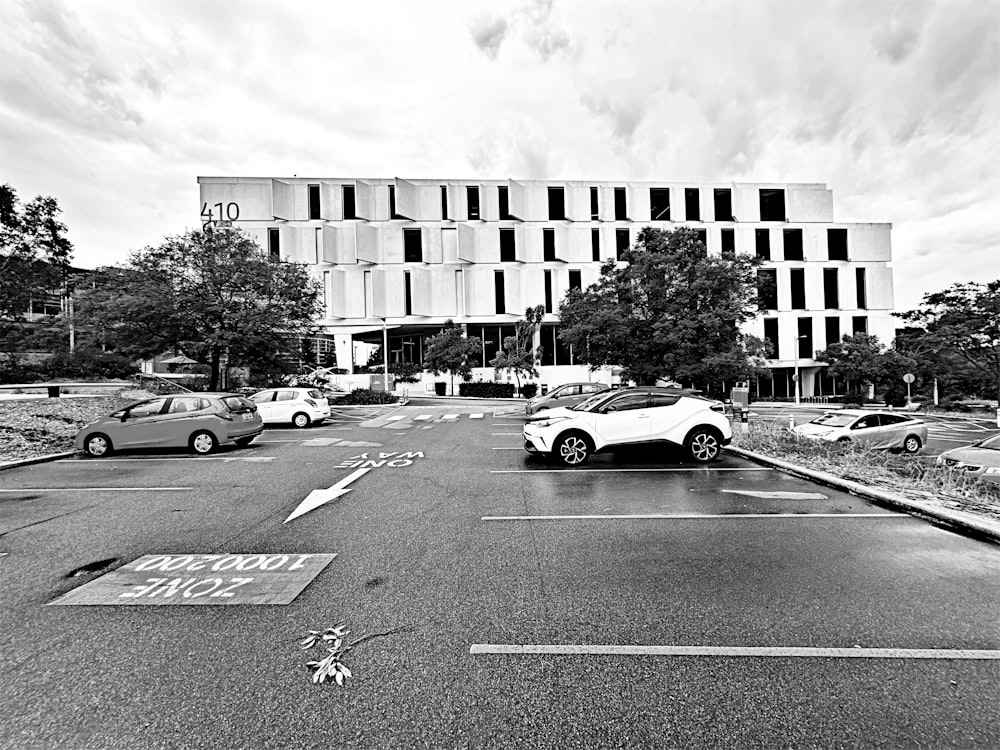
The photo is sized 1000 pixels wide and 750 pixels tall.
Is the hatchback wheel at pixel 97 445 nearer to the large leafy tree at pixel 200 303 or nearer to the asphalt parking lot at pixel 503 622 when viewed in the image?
the asphalt parking lot at pixel 503 622

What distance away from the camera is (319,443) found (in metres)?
14.3

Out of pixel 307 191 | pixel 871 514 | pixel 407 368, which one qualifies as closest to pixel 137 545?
pixel 871 514

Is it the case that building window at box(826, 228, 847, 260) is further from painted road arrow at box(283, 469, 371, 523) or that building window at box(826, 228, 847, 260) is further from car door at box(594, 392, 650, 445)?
painted road arrow at box(283, 469, 371, 523)

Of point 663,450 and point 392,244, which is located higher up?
point 392,244

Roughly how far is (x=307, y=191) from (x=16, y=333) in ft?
95.1

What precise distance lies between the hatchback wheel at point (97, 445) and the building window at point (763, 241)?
179ft

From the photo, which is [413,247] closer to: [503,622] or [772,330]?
[772,330]

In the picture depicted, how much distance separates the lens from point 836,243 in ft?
169

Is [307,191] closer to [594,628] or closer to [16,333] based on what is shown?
[16,333]

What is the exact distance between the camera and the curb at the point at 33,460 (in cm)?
995

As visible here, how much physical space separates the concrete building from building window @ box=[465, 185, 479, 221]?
141mm

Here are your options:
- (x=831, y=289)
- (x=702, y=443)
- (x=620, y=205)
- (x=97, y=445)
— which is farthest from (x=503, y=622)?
(x=831, y=289)

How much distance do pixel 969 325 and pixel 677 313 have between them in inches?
1053

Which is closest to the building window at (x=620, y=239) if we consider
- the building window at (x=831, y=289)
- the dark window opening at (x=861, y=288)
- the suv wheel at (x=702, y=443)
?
the building window at (x=831, y=289)
